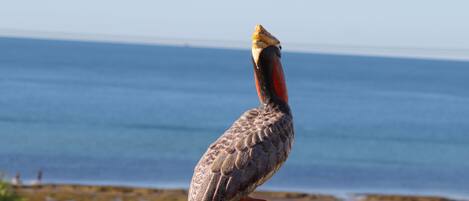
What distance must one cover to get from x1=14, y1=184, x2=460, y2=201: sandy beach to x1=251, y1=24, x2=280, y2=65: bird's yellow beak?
1658 inches

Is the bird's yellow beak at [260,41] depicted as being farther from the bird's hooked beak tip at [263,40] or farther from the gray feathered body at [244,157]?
the gray feathered body at [244,157]

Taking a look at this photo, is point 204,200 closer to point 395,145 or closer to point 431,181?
point 431,181

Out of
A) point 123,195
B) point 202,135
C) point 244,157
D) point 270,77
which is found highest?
point 270,77

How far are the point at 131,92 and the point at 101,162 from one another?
91.4m

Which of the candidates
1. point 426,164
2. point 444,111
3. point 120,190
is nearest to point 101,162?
point 120,190

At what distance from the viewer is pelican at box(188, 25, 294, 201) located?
9.53 meters

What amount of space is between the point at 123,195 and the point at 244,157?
4606 centimetres

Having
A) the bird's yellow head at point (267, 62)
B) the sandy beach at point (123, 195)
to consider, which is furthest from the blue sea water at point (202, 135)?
the bird's yellow head at point (267, 62)

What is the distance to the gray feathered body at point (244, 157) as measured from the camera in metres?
9.51

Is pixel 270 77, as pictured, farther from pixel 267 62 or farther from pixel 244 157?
pixel 244 157

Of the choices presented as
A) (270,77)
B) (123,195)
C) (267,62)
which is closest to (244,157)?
(270,77)

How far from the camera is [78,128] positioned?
10631cm

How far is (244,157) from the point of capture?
31.8 ft

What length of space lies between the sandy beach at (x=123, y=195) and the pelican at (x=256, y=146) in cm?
4188
